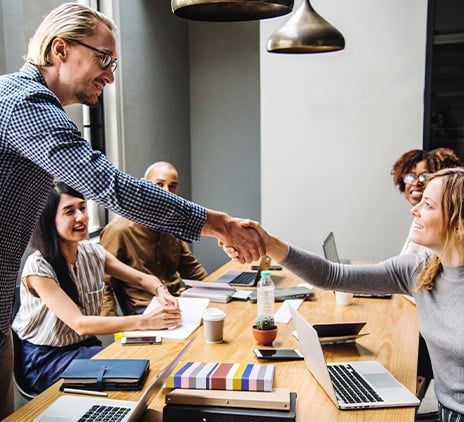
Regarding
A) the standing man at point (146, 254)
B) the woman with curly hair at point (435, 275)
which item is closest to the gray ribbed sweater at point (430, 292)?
the woman with curly hair at point (435, 275)

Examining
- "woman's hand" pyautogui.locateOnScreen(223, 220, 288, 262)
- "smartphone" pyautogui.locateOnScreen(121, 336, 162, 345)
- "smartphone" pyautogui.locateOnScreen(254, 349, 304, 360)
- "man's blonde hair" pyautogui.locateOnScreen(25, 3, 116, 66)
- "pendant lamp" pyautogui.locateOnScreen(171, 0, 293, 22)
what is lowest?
"smartphone" pyautogui.locateOnScreen(121, 336, 162, 345)

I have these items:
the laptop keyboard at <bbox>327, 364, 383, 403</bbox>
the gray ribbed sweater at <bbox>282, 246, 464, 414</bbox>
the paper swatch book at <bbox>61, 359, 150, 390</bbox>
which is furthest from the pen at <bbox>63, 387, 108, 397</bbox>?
the gray ribbed sweater at <bbox>282, 246, 464, 414</bbox>

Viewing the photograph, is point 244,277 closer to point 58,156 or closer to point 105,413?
point 105,413

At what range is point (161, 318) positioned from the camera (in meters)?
2.26

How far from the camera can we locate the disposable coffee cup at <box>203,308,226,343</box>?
2.13m

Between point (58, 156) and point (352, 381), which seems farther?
point (352, 381)

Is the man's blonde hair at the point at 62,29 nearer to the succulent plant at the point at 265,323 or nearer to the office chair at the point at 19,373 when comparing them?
the succulent plant at the point at 265,323

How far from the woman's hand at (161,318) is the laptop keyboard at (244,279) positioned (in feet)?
2.71

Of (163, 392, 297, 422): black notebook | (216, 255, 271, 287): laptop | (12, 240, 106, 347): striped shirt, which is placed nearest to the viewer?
(163, 392, 297, 422): black notebook

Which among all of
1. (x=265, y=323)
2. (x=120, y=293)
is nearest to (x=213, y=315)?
(x=265, y=323)

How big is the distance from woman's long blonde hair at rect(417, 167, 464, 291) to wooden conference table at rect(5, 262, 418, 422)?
0.29 meters

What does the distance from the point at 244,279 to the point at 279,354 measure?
1196mm

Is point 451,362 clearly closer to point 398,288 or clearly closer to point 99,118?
point 398,288

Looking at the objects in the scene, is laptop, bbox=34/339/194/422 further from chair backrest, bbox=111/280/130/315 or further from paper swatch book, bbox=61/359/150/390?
chair backrest, bbox=111/280/130/315
